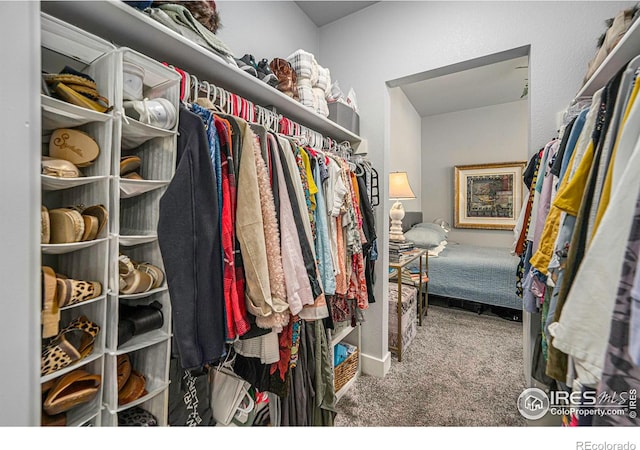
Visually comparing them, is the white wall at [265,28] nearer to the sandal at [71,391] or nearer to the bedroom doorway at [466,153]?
the bedroom doorway at [466,153]

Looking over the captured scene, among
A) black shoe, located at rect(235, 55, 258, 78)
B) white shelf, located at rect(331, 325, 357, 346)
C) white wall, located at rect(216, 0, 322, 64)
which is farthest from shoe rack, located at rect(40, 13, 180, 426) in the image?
white shelf, located at rect(331, 325, 357, 346)

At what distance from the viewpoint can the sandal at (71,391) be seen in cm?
62

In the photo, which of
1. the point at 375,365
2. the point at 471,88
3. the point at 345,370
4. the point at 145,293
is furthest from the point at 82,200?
the point at 471,88

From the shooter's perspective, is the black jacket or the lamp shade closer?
the black jacket

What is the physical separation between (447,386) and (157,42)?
90.9 inches

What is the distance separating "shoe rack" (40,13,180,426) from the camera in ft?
2.20

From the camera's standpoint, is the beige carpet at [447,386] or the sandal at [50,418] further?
the beige carpet at [447,386]

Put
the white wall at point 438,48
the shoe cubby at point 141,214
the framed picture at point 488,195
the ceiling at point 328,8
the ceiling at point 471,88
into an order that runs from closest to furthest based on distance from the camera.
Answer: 1. the shoe cubby at point 141,214
2. the white wall at point 438,48
3. the ceiling at point 328,8
4. the ceiling at point 471,88
5. the framed picture at point 488,195

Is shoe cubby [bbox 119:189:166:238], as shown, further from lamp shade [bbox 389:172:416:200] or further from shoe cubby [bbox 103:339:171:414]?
lamp shade [bbox 389:172:416:200]

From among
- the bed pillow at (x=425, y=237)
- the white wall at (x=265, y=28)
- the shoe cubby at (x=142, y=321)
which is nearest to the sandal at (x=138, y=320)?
the shoe cubby at (x=142, y=321)

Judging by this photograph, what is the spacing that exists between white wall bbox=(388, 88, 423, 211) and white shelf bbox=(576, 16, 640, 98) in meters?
2.11

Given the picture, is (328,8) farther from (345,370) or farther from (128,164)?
(345,370)

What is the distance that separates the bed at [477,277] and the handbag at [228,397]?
2.55m
